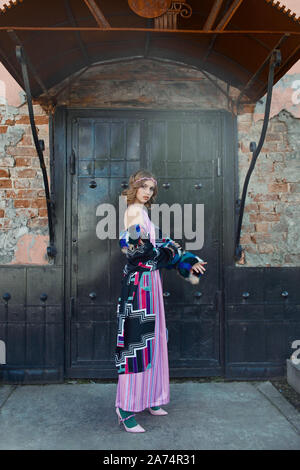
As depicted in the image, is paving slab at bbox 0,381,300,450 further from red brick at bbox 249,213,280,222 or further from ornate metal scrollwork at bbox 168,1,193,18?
ornate metal scrollwork at bbox 168,1,193,18

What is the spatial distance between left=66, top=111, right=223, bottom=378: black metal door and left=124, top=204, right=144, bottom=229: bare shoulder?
0.97 m

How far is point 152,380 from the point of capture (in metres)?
2.93

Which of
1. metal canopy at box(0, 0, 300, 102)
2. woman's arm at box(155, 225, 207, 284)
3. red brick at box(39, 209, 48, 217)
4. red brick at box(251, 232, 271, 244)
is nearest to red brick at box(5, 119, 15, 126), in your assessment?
metal canopy at box(0, 0, 300, 102)

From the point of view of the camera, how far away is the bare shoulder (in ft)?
9.59

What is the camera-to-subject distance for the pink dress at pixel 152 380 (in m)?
2.83

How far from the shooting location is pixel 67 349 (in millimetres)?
3871

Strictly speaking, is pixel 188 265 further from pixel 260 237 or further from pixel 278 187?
pixel 278 187

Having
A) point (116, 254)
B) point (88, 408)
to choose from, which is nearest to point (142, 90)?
point (116, 254)

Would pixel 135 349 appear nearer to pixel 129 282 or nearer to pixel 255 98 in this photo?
pixel 129 282

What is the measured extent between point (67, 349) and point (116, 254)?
1.06 metres

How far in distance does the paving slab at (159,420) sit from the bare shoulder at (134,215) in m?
1.54

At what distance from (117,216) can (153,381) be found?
1.68 m

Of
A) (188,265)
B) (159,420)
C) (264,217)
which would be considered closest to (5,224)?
(188,265)

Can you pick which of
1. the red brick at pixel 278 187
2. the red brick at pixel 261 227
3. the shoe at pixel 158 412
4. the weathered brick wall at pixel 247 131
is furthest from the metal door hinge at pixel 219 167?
the shoe at pixel 158 412
